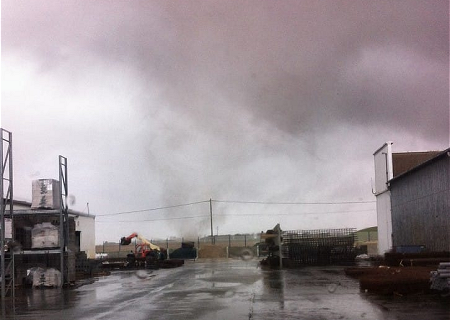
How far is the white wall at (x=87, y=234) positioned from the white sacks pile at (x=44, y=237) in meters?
24.7

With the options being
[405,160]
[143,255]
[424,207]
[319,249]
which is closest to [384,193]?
[405,160]

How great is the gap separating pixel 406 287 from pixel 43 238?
51.6 feet

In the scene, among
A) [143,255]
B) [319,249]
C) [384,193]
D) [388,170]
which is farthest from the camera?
[384,193]

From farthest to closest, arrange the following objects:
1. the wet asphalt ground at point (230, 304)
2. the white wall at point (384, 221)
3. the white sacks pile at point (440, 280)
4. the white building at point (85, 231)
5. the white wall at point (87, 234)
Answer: the white wall at point (87, 234) < the white building at point (85, 231) < the white wall at point (384, 221) < the white sacks pile at point (440, 280) < the wet asphalt ground at point (230, 304)

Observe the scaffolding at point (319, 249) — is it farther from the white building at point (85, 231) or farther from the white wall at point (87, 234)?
the white wall at point (87, 234)

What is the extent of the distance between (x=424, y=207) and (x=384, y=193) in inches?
499

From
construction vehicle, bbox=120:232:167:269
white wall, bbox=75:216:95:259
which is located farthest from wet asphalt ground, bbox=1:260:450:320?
white wall, bbox=75:216:95:259

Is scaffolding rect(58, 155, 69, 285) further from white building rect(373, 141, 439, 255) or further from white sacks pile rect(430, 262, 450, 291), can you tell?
white building rect(373, 141, 439, 255)

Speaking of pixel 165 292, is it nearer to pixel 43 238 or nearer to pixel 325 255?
pixel 43 238

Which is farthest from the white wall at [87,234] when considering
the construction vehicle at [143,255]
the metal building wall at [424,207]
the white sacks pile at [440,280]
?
the white sacks pile at [440,280]

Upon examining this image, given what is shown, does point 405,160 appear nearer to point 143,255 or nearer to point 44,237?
point 143,255

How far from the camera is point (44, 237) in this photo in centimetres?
2239

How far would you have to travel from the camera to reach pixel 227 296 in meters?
15.9

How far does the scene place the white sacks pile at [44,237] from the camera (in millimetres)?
22344
